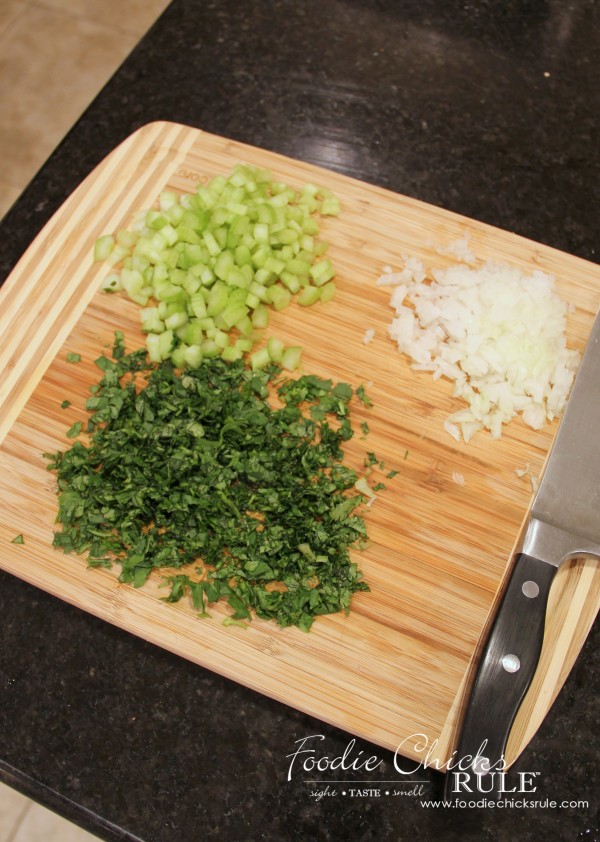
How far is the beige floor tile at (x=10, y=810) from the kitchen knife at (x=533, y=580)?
1407mm

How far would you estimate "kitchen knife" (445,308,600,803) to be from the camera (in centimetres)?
133

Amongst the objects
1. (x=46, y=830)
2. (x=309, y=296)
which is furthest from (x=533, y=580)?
(x=46, y=830)

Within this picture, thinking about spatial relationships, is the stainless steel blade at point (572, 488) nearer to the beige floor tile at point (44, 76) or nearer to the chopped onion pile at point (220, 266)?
the chopped onion pile at point (220, 266)

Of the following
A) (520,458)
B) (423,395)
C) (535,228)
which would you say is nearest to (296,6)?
(535,228)

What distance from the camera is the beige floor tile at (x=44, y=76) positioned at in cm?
331

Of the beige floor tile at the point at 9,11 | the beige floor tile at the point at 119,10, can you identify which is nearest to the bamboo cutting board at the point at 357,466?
the beige floor tile at the point at 119,10

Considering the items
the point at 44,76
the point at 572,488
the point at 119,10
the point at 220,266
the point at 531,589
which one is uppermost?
the point at 119,10

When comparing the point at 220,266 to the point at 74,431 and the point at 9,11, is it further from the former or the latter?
the point at 9,11

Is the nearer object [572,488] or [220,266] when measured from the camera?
[572,488]

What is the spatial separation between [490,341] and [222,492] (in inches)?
29.4

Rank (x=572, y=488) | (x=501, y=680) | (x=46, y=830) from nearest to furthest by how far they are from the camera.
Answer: (x=501, y=680)
(x=572, y=488)
(x=46, y=830)

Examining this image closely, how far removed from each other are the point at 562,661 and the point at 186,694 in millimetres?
826

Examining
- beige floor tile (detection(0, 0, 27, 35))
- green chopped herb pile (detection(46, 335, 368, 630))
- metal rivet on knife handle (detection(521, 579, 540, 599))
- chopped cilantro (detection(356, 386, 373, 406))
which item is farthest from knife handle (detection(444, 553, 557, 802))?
beige floor tile (detection(0, 0, 27, 35))

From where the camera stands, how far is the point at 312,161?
226 cm
